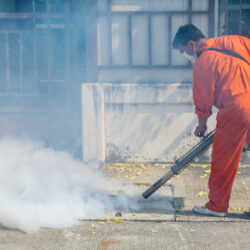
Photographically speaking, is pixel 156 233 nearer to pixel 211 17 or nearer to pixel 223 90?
pixel 223 90

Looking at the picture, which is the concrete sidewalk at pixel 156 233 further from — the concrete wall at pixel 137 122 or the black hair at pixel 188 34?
the black hair at pixel 188 34

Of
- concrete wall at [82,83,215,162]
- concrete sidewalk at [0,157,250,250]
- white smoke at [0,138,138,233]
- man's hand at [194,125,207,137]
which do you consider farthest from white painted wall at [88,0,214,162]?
man's hand at [194,125,207,137]

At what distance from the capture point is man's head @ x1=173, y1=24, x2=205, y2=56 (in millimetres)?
4641

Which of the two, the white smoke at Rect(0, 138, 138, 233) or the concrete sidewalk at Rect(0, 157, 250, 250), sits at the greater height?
the white smoke at Rect(0, 138, 138, 233)

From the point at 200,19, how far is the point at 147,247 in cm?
407

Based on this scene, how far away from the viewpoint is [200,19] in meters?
6.93

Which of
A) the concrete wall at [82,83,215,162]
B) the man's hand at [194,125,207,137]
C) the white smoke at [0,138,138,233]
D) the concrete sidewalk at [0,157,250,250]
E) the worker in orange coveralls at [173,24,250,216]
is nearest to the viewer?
the concrete sidewalk at [0,157,250,250]

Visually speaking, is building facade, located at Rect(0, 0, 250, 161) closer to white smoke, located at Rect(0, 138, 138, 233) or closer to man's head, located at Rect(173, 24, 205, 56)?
white smoke, located at Rect(0, 138, 138, 233)

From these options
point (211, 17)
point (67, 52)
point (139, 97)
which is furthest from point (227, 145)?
point (67, 52)

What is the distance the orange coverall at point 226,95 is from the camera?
14.7 feet

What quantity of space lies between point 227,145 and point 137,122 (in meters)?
2.48

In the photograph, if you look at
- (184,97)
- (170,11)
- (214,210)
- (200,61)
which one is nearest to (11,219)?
(214,210)

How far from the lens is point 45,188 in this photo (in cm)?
559

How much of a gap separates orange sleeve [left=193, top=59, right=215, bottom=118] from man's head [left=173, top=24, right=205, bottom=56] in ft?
0.73
